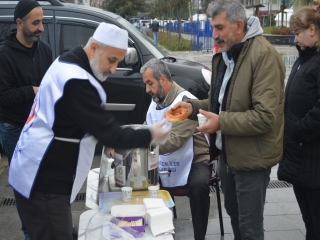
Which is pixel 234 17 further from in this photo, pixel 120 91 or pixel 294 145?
pixel 120 91

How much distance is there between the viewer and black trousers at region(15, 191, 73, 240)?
2.55m

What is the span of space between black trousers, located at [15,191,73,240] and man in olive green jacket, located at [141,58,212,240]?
4.26 feet

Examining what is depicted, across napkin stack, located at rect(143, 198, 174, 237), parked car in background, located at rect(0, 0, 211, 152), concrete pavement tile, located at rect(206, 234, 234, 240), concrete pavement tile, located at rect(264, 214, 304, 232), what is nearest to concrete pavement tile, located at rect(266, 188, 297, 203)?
concrete pavement tile, located at rect(264, 214, 304, 232)

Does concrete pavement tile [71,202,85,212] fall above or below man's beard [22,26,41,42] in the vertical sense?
below

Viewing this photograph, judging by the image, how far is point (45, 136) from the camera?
2428 millimetres

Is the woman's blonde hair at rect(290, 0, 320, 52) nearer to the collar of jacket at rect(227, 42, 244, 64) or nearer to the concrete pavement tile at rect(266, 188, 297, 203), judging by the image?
the collar of jacket at rect(227, 42, 244, 64)

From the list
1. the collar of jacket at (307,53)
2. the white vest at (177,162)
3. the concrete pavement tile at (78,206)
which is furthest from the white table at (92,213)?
the collar of jacket at (307,53)

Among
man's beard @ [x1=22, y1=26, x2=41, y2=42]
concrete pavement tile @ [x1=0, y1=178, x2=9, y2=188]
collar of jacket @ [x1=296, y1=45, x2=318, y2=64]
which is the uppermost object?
man's beard @ [x1=22, y1=26, x2=41, y2=42]

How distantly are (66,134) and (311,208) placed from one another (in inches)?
73.9

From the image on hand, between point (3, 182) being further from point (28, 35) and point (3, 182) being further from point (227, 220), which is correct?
point (227, 220)

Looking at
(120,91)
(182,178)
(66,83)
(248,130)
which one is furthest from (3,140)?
(120,91)

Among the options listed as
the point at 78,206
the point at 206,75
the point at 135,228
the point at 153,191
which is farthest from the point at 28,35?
the point at 206,75

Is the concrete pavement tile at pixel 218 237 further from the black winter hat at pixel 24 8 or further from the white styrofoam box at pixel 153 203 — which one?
the black winter hat at pixel 24 8

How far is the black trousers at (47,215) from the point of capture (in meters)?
2.55
